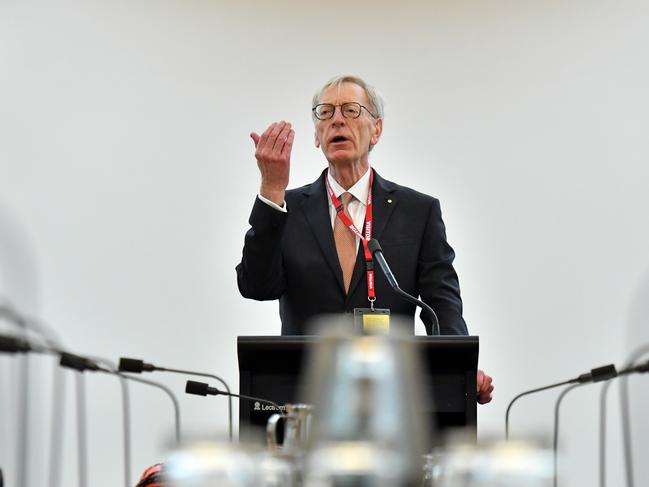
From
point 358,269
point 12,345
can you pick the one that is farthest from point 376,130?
point 12,345

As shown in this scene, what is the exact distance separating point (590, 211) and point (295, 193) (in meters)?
2.06

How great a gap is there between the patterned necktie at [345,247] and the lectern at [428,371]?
35.2 inches

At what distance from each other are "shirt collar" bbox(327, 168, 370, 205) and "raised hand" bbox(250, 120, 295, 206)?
54cm

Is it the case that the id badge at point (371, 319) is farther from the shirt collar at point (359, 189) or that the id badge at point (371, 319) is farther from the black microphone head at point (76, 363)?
the shirt collar at point (359, 189)

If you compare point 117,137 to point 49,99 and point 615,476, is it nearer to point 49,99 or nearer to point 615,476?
point 49,99

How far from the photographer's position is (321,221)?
2.71 meters

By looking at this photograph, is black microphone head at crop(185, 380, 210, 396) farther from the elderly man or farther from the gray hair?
the gray hair

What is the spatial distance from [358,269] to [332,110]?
0.49 metres

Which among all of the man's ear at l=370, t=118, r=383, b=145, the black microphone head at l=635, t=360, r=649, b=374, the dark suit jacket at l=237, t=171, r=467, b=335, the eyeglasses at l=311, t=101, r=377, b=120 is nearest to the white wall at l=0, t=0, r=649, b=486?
the man's ear at l=370, t=118, r=383, b=145

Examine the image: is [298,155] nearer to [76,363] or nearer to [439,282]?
[439,282]

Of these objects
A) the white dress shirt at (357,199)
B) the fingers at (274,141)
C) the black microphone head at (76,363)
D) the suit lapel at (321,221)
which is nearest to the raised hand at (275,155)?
the fingers at (274,141)

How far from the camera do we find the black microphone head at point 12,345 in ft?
3.80

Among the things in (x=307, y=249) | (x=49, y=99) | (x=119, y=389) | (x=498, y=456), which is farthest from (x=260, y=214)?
(x=49, y=99)

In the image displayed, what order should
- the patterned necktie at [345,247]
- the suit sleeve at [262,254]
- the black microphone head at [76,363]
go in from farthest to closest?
the patterned necktie at [345,247], the suit sleeve at [262,254], the black microphone head at [76,363]
